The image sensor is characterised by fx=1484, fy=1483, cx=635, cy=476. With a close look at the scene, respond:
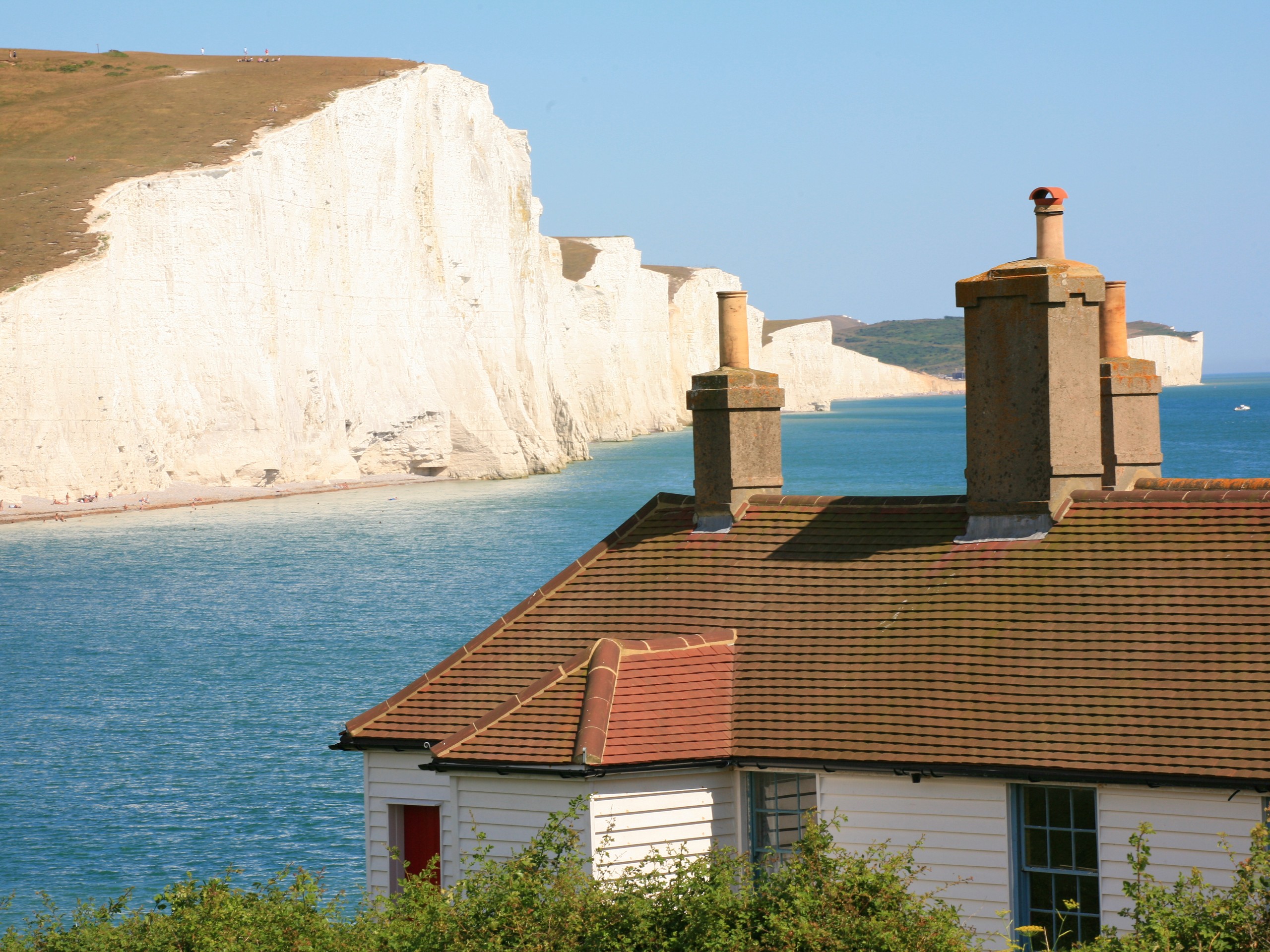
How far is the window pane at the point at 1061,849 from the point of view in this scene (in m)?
10.2

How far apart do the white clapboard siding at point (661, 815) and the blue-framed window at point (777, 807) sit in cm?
15

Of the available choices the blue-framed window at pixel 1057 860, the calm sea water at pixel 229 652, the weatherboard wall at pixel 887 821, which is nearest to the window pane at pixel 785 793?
the weatherboard wall at pixel 887 821

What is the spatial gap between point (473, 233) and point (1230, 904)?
286ft

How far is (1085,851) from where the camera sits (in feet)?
33.5

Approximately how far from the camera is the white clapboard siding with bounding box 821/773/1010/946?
10.3 meters

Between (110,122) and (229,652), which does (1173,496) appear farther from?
(110,122)

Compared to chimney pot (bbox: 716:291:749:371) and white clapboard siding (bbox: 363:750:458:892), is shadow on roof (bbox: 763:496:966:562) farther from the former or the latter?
white clapboard siding (bbox: 363:750:458:892)

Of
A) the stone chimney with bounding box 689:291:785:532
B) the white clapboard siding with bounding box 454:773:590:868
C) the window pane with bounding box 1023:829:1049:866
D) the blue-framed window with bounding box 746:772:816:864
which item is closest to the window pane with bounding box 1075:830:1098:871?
the window pane with bounding box 1023:829:1049:866

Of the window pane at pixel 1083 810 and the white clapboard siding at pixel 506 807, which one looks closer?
the window pane at pixel 1083 810

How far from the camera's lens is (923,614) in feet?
38.2

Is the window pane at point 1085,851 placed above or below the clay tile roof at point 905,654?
below

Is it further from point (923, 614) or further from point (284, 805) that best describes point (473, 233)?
point (923, 614)

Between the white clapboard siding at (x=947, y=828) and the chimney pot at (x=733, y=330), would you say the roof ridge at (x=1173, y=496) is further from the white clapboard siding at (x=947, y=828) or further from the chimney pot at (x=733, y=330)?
the chimney pot at (x=733, y=330)

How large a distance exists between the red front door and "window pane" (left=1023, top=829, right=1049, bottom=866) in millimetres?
4525
